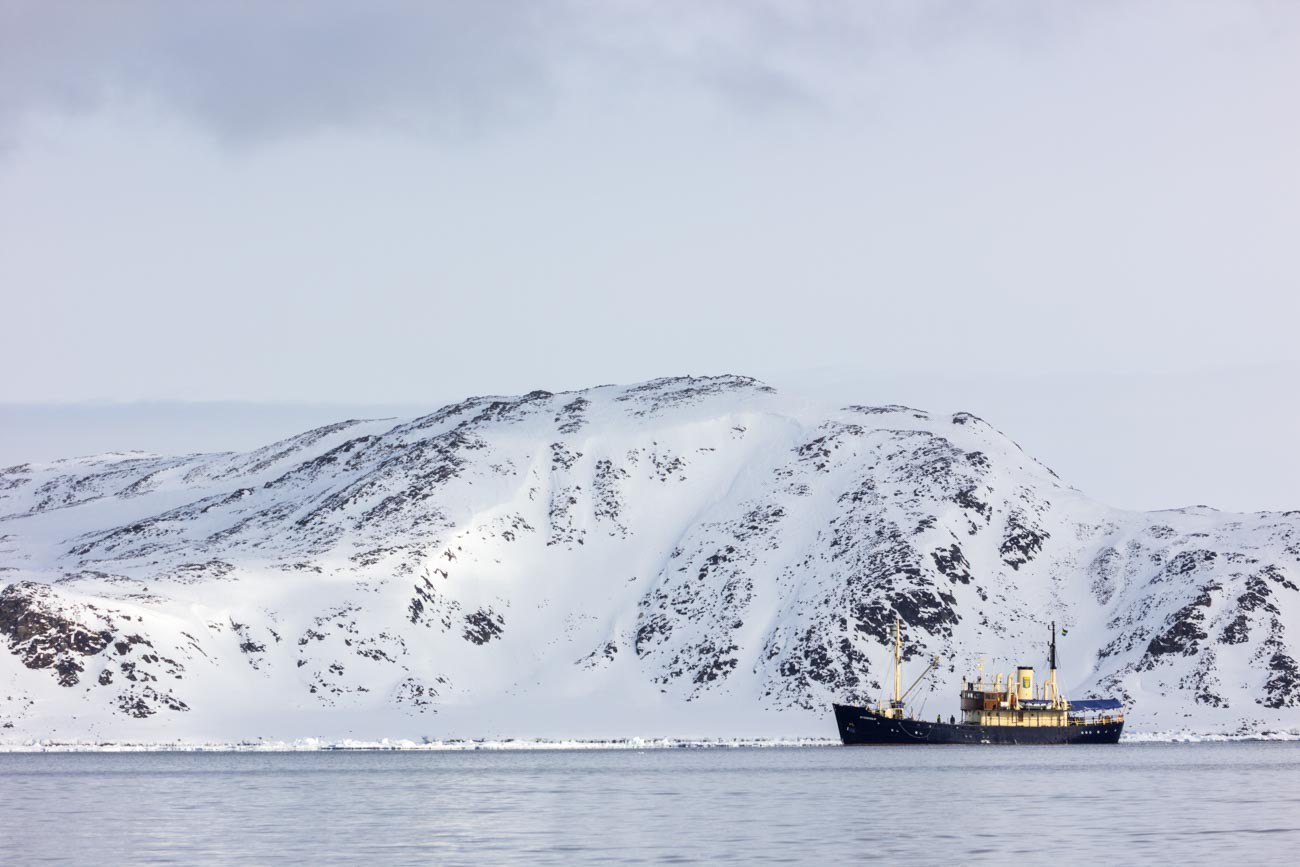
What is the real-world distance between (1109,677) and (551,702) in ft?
189

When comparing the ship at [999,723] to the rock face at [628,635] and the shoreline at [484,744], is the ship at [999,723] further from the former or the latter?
the rock face at [628,635]

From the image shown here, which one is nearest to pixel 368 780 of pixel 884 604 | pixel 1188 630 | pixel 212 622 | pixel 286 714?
pixel 286 714

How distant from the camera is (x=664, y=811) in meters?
70.8

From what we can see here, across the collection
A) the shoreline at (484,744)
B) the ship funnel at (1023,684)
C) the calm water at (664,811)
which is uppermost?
the ship funnel at (1023,684)

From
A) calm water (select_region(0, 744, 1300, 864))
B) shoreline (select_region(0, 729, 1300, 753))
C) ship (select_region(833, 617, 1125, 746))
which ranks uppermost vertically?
ship (select_region(833, 617, 1125, 746))

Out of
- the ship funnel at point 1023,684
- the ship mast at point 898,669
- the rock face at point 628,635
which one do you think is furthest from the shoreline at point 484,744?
the ship funnel at point 1023,684

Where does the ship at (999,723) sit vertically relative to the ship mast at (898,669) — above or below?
below

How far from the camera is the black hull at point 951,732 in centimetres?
14950

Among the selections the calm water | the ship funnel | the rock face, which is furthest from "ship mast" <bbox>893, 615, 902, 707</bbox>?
the calm water

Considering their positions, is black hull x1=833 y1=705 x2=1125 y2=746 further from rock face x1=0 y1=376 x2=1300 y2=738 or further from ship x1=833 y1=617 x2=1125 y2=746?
rock face x1=0 y1=376 x2=1300 y2=738

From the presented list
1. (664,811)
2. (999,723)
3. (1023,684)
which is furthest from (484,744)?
(664,811)

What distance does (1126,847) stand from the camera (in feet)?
176

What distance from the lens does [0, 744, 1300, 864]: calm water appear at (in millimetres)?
54344

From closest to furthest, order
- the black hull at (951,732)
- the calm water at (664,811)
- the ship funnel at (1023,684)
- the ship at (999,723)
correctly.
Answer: the calm water at (664,811)
the black hull at (951,732)
the ship at (999,723)
the ship funnel at (1023,684)
